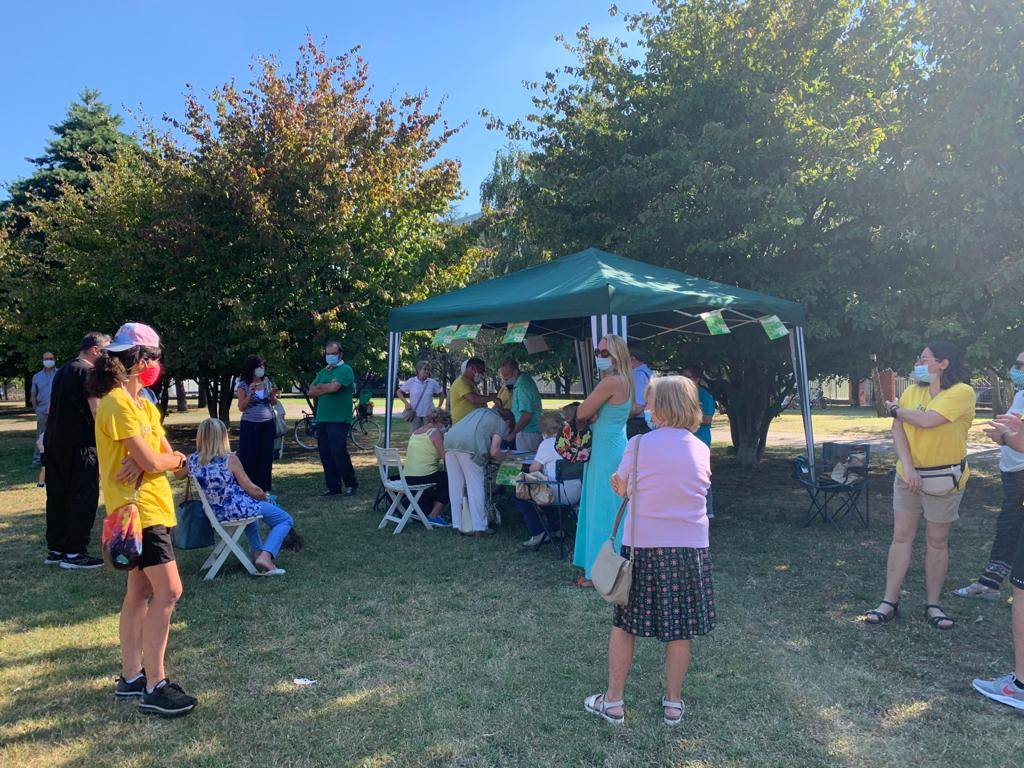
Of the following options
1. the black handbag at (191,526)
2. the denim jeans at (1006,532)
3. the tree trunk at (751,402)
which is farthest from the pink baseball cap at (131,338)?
the tree trunk at (751,402)

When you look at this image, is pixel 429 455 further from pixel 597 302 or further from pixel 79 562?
pixel 79 562

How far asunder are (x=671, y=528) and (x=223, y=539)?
11.8 feet

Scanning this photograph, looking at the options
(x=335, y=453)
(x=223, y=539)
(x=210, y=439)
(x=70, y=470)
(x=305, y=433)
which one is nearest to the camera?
(x=210, y=439)

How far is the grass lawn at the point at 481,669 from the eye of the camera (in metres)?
2.99

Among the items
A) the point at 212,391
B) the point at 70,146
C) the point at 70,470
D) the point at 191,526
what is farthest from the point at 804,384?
the point at 70,146

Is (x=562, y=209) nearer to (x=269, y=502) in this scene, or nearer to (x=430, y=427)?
(x=430, y=427)

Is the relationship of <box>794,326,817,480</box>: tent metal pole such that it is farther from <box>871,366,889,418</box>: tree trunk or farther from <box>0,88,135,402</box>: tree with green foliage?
<box>0,88,135,402</box>: tree with green foliage

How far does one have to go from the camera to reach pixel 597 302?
19.8 feet

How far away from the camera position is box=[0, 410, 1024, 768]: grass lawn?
2.99 m

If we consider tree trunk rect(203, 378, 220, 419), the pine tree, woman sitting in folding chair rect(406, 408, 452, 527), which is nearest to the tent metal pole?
woman sitting in folding chair rect(406, 408, 452, 527)

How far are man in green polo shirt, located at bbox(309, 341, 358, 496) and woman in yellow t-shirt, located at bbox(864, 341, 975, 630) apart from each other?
6.08m

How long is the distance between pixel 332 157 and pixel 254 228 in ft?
5.80

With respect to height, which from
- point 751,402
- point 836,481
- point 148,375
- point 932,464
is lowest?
point 836,481

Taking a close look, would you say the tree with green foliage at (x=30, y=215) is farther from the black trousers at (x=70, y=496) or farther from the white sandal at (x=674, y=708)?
the white sandal at (x=674, y=708)
